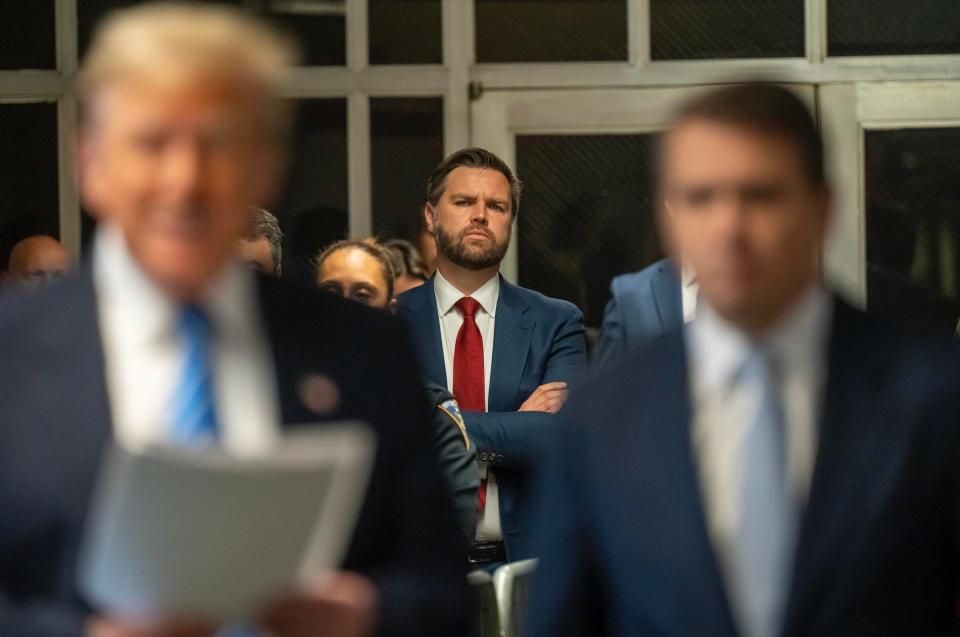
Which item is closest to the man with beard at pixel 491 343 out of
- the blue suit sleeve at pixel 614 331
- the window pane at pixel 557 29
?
the blue suit sleeve at pixel 614 331

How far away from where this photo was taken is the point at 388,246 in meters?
7.86

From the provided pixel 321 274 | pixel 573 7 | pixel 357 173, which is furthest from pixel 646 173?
pixel 321 274

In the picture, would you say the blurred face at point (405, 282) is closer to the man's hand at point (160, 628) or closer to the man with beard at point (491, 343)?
the man with beard at point (491, 343)

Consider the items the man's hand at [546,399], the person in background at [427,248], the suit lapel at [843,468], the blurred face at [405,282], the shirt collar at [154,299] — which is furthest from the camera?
the person in background at [427,248]

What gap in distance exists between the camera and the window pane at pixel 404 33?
8539mm

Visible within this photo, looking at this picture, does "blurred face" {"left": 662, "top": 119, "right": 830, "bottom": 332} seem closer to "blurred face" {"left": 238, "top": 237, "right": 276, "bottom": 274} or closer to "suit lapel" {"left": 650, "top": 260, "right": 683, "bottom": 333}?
"suit lapel" {"left": 650, "top": 260, "right": 683, "bottom": 333}

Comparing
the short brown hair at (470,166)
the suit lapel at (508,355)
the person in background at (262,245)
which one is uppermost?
the short brown hair at (470,166)

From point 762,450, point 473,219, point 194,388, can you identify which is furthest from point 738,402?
point 473,219

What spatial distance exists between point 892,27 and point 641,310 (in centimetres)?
348

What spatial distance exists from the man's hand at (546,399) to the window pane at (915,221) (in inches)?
122

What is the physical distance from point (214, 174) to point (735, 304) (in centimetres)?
77

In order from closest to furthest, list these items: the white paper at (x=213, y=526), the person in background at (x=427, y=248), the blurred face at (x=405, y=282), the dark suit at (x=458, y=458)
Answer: the white paper at (x=213, y=526)
the dark suit at (x=458, y=458)
the blurred face at (x=405, y=282)
the person in background at (x=427, y=248)

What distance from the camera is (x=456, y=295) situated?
623 cm

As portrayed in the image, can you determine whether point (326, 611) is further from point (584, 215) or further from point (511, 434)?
point (584, 215)
